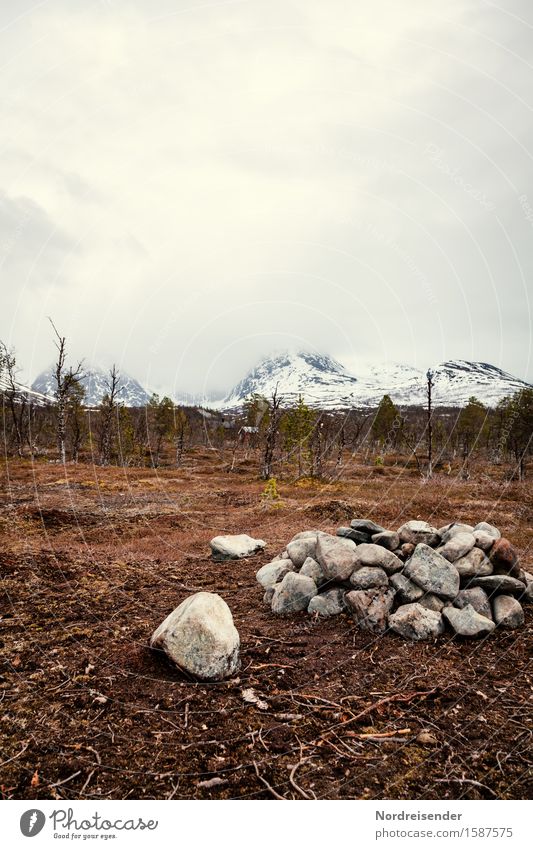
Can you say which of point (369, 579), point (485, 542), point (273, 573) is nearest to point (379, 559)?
point (369, 579)

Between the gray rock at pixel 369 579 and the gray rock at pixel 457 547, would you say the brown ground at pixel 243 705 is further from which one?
the gray rock at pixel 457 547

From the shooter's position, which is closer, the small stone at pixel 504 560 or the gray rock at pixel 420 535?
the small stone at pixel 504 560

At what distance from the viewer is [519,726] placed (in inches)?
187

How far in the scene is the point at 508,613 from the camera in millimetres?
7402

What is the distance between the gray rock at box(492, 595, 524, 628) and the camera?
7.34 m

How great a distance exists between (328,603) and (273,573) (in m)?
2.15

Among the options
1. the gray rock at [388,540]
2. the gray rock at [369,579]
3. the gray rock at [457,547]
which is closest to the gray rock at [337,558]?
the gray rock at [369,579]

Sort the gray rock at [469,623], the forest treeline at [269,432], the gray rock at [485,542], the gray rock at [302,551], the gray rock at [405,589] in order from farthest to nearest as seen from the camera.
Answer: the forest treeline at [269,432] < the gray rock at [302,551] < the gray rock at [485,542] < the gray rock at [405,589] < the gray rock at [469,623]

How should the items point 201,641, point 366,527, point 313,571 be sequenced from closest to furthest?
point 201,641 → point 313,571 → point 366,527

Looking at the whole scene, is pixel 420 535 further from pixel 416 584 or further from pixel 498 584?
pixel 498 584

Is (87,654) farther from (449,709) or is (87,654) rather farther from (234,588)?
(449,709)

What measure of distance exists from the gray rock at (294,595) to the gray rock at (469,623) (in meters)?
2.64

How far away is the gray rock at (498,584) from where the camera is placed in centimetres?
779

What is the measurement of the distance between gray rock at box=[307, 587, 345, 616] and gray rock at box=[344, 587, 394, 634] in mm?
214
